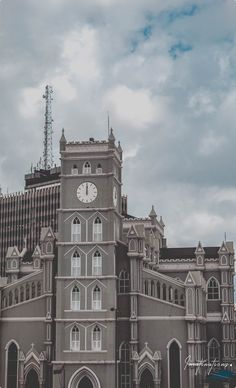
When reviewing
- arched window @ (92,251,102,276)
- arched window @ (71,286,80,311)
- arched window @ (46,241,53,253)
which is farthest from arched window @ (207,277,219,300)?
arched window @ (46,241,53,253)

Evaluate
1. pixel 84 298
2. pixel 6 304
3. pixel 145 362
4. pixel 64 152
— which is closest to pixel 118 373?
pixel 145 362

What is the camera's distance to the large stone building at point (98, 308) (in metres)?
69.3

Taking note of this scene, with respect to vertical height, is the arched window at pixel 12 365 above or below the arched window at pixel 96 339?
below

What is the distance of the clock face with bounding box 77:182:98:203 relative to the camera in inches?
2832

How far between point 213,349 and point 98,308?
16118 millimetres

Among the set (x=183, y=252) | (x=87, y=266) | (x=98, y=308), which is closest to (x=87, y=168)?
(x=87, y=266)

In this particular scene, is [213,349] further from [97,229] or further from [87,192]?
[87,192]

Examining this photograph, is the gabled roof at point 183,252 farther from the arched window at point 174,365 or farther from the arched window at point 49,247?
the arched window at point 49,247

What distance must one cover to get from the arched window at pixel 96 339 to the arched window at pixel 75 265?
5387 mm

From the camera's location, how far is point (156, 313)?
70.8 metres

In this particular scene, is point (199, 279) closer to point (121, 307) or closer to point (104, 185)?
point (121, 307)

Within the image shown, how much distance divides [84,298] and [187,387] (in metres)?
12.5

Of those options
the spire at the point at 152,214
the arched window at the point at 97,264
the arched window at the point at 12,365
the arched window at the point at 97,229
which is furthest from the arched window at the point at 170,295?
the spire at the point at 152,214

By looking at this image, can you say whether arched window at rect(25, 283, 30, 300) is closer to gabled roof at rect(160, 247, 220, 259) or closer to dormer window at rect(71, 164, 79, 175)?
dormer window at rect(71, 164, 79, 175)
